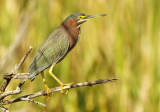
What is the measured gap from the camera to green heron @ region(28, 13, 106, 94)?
1.20 meters

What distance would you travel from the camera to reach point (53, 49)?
4.35ft

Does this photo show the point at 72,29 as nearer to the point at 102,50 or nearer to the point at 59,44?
the point at 59,44

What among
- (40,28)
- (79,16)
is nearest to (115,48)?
(40,28)

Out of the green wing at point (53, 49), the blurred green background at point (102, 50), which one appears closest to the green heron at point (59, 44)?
the green wing at point (53, 49)

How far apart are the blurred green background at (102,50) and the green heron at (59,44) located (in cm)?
62

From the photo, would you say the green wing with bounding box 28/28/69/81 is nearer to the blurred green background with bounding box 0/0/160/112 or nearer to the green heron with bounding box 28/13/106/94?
the green heron with bounding box 28/13/106/94

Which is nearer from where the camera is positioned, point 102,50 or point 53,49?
point 53,49

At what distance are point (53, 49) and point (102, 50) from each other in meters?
0.82

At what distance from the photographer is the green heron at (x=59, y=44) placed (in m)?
1.20

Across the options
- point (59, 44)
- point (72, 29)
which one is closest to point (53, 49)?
point (59, 44)

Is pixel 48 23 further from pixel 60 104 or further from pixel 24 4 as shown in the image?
pixel 60 104

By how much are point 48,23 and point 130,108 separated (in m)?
0.79

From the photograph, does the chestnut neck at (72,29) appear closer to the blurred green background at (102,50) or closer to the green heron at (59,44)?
the green heron at (59,44)

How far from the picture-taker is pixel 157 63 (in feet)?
7.09
